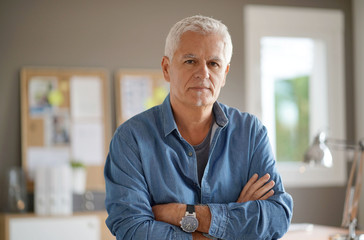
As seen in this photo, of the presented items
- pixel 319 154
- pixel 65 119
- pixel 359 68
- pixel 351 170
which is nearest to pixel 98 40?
pixel 65 119

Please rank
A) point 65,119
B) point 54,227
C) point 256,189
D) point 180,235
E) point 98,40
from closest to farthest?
point 180,235 < point 256,189 < point 54,227 < point 65,119 < point 98,40

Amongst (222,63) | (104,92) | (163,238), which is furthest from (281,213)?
(104,92)

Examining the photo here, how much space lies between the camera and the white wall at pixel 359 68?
5402 mm

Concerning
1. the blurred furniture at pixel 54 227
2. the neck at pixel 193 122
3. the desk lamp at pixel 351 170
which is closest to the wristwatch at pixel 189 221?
the neck at pixel 193 122

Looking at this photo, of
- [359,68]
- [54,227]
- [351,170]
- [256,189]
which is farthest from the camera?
[359,68]

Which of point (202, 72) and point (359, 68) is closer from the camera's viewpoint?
point (202, 72)

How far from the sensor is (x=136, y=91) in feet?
15.8

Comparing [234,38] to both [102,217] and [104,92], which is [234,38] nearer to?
[104,92]

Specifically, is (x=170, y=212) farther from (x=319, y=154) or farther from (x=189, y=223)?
(x=319, y=154)

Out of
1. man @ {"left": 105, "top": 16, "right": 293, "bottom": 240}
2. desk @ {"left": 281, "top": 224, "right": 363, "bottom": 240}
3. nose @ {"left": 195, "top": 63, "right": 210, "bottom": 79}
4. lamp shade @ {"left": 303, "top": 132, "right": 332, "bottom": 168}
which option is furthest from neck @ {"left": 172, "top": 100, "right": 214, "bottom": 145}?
lamp shade @ {"left": 303, "top": 132, "right": 332, "bottom": 168}

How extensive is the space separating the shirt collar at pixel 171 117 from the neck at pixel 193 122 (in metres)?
0.03

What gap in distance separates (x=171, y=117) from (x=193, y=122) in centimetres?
9

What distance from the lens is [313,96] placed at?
5.57 meters

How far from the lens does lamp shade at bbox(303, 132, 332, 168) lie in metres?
3.57
